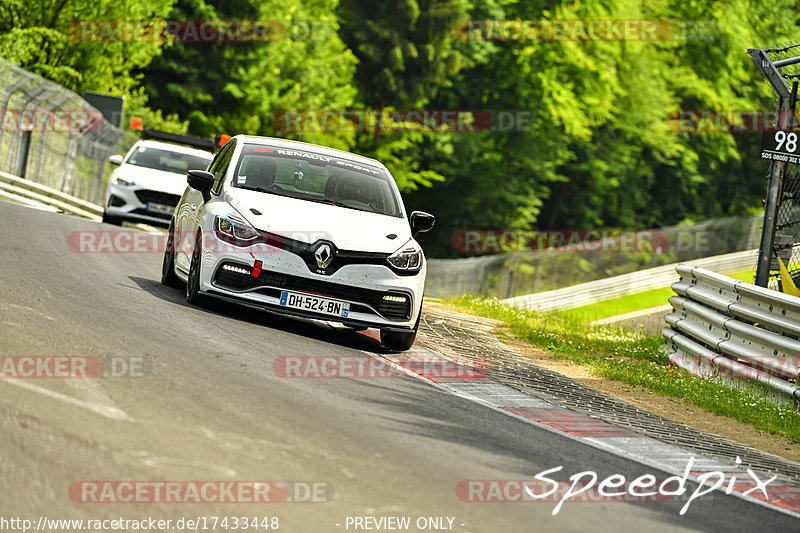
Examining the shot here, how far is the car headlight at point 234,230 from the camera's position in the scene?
31.3 ft

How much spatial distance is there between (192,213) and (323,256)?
1.92 m

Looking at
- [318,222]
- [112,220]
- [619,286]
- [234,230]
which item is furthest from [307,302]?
[619,286]

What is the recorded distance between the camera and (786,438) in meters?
9.23

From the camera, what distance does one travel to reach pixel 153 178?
20188 mm

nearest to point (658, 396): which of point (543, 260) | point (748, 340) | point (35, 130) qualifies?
point (748, 340)

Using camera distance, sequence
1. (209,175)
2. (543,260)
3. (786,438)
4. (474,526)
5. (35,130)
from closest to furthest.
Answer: (474,526) → (786,438) → (209,175) → (35,130) → (543,260)

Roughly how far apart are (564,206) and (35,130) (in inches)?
1288

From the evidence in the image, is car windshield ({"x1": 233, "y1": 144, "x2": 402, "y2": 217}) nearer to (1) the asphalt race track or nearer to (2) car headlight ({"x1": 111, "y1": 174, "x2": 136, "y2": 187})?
(1) the asphalt race track

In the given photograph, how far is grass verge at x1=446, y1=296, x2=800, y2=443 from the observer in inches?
391

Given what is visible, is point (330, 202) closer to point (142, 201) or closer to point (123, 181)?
point (142, 201)

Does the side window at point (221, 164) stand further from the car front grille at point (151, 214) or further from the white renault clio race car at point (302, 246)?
the car front grille at point (151, 214)

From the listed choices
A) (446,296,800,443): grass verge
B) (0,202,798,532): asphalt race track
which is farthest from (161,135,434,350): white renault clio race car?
(446,296,800,443): grass verge

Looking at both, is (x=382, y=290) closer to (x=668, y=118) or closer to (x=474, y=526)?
(x=474, y=526)

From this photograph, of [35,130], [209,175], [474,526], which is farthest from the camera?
[35,130]
